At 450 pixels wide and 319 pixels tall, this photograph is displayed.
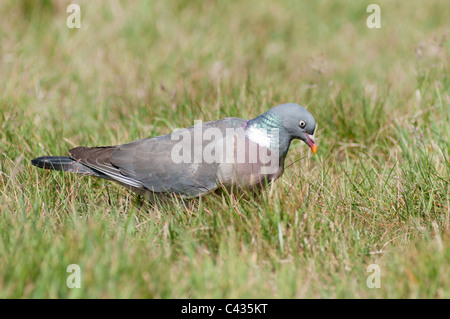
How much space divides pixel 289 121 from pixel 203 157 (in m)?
0.57

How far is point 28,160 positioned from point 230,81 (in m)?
1.91

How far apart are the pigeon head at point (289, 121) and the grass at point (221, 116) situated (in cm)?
30

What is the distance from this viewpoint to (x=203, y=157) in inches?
135

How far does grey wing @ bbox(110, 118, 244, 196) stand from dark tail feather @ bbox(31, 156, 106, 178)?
17 centimetres

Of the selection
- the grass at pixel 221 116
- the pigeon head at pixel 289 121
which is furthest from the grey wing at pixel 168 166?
the pigeon head at pixel 289 121

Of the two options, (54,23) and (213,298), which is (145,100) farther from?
(213,298)

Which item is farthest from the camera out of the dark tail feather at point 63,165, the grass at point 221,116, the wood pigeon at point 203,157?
the dark tail feather at point 63,165

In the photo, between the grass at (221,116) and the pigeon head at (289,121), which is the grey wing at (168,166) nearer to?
the grass at (221,116)

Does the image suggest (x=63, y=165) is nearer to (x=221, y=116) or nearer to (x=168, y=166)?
(x=168, y=166)

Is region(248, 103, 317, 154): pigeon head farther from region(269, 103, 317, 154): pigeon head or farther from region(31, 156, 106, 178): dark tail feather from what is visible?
region(31, 156, 106, 178): dark tail feather

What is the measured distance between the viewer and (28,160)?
3.77 metres

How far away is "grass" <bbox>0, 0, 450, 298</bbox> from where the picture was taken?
2529 millimetres

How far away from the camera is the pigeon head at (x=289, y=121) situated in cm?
334

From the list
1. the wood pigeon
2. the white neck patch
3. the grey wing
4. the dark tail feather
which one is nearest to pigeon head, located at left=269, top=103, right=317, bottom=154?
the wood pigeon
